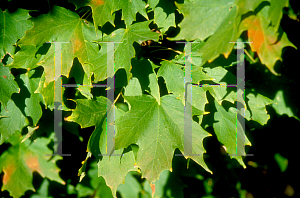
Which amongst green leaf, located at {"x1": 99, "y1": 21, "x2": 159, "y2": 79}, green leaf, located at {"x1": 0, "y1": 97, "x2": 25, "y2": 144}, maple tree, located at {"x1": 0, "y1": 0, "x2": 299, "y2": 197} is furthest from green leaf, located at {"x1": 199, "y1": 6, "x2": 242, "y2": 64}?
green leaf, located at {"x1": 0, "y1": 97, "x2": 25, "y2": 144}

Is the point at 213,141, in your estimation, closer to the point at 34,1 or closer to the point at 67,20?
the point at 67,20

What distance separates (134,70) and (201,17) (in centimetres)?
38

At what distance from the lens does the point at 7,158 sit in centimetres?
146

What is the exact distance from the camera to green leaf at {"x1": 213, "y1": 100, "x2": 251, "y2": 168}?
1.17 metres

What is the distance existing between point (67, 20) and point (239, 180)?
5.62ft

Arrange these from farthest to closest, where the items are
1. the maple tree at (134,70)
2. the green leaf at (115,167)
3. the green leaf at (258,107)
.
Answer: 1. the green leaf at (258,107)
2. the green leaf at (115,167)
3. the maple tree at (134,70)

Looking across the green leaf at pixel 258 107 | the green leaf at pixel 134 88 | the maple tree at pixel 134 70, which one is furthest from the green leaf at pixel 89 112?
the green leaf at pixel 258 107

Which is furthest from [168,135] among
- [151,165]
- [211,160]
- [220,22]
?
[211,160]

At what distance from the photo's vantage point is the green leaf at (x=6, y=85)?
3.37 feet

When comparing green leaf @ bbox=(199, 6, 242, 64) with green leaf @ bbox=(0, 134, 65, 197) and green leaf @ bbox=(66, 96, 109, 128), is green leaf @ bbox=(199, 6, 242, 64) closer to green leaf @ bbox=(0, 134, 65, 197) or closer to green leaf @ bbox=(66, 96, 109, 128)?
green leaf @ bbox=(66, 96, 109, 128)

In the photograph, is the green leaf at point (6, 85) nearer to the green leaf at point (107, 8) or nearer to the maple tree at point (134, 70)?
the maple tree at point (134, 70)

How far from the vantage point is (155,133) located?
103cm

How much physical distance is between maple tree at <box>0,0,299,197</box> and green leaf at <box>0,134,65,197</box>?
277 millimetres

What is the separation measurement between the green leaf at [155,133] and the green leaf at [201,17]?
13.1 inches
